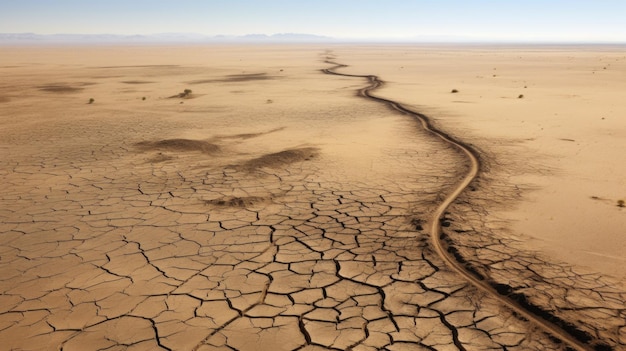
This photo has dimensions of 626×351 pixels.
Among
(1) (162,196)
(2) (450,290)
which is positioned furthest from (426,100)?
(2) (450,290)

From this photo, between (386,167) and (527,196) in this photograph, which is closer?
(527,196)

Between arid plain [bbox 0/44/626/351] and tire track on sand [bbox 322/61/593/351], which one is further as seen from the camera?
arid plain [bbox 0/44/626/351]

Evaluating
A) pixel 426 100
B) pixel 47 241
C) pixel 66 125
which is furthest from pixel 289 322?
pixel 426 100

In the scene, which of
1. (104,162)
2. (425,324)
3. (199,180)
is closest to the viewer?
(425,324)

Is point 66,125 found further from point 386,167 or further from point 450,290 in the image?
point 450,290

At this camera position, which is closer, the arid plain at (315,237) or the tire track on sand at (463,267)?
the tire track on sand at (463,267)

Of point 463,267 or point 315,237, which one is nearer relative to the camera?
point 463,267

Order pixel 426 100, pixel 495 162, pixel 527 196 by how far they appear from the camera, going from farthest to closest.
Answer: pixel 426 100
pixel 495 162
pixel 527 196
